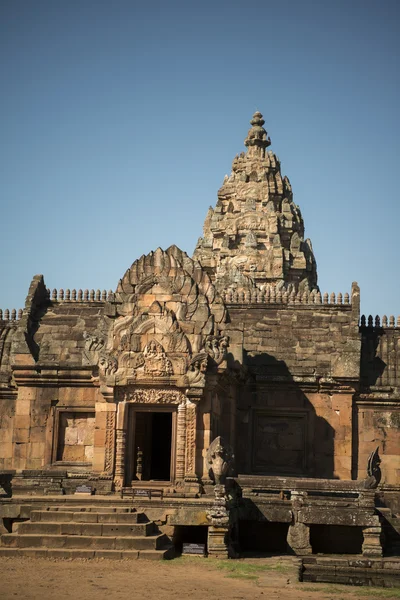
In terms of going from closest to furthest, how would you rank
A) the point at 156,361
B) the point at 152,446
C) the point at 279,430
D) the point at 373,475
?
the point at 373,475 < the point at 156,361 < the point at 279,430 < the point at 152,446

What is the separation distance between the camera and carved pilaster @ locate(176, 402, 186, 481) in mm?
26797

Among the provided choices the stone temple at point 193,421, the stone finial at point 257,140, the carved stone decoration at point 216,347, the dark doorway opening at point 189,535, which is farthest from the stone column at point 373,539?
the stone finial at point 257,140

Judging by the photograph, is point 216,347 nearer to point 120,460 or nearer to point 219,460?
point 219,460

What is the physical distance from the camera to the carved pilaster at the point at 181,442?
87.9ft

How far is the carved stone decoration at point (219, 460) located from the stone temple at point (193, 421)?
1.5 inches

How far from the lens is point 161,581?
20.5 metres

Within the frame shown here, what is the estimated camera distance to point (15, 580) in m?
20.4

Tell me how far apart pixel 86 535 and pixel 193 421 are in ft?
15.2

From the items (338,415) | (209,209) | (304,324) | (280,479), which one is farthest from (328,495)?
(209,209)

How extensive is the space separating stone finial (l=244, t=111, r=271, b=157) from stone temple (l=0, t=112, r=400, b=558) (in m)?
26.0

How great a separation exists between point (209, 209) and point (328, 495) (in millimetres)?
35627

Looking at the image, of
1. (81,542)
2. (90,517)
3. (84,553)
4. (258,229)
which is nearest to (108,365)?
(90,517)

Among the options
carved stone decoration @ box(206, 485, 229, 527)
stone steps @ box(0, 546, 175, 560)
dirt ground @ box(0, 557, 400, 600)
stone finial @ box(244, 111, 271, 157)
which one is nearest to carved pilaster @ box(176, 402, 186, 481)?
carved stone decoration @ box(206, 485, 229, 527)

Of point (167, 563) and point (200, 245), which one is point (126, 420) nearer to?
point (167, 563)
